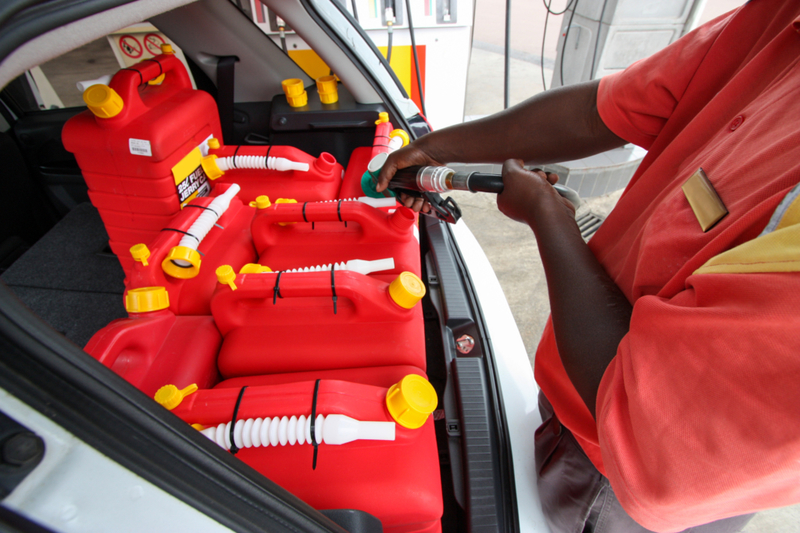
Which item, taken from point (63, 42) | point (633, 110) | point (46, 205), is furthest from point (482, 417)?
point (46, 205)

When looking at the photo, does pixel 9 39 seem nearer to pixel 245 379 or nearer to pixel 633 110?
pixel 245 379

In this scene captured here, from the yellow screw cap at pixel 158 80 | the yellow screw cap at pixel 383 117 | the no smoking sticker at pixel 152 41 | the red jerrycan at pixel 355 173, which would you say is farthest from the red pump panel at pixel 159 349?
the no smoking sticker at pixel 152 41

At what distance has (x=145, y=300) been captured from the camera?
29.1 inches

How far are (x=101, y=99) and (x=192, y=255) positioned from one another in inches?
17.4

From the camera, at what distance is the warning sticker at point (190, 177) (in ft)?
3.42

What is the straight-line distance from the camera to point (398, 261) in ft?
3.13

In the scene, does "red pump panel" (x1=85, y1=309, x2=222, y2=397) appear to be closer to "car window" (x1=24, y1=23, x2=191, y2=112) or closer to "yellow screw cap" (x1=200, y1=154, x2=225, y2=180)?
"yellow screw cap" (x1=200, y1=154, x2=225, y2=180)

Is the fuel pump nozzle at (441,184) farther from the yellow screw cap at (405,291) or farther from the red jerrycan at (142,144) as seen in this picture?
the red jerrycan at (142,144)

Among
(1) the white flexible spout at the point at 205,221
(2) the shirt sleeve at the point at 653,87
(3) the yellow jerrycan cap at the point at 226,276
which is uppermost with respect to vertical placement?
(2) the shirt sleeve at the point at 653,87

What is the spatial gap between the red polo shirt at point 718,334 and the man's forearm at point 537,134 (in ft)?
0.75

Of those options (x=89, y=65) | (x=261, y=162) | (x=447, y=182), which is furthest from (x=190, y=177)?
(x=89, y=65)

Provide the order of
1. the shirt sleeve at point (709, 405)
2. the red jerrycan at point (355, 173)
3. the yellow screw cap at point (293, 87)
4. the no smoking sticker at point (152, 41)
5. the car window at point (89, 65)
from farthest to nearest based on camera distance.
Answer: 1. the no smoking sticker at point (152, 41)
2. the car window at point (89, 65)
3. the yellow screw cap at point (293, 87)
4. the red jerrycan at point (355, 173)
5. the shirt sleeve at point (709, 405)

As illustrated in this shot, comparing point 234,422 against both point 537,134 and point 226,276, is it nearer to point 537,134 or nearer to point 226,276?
point 226,276

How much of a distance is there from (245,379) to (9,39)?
58 cm
